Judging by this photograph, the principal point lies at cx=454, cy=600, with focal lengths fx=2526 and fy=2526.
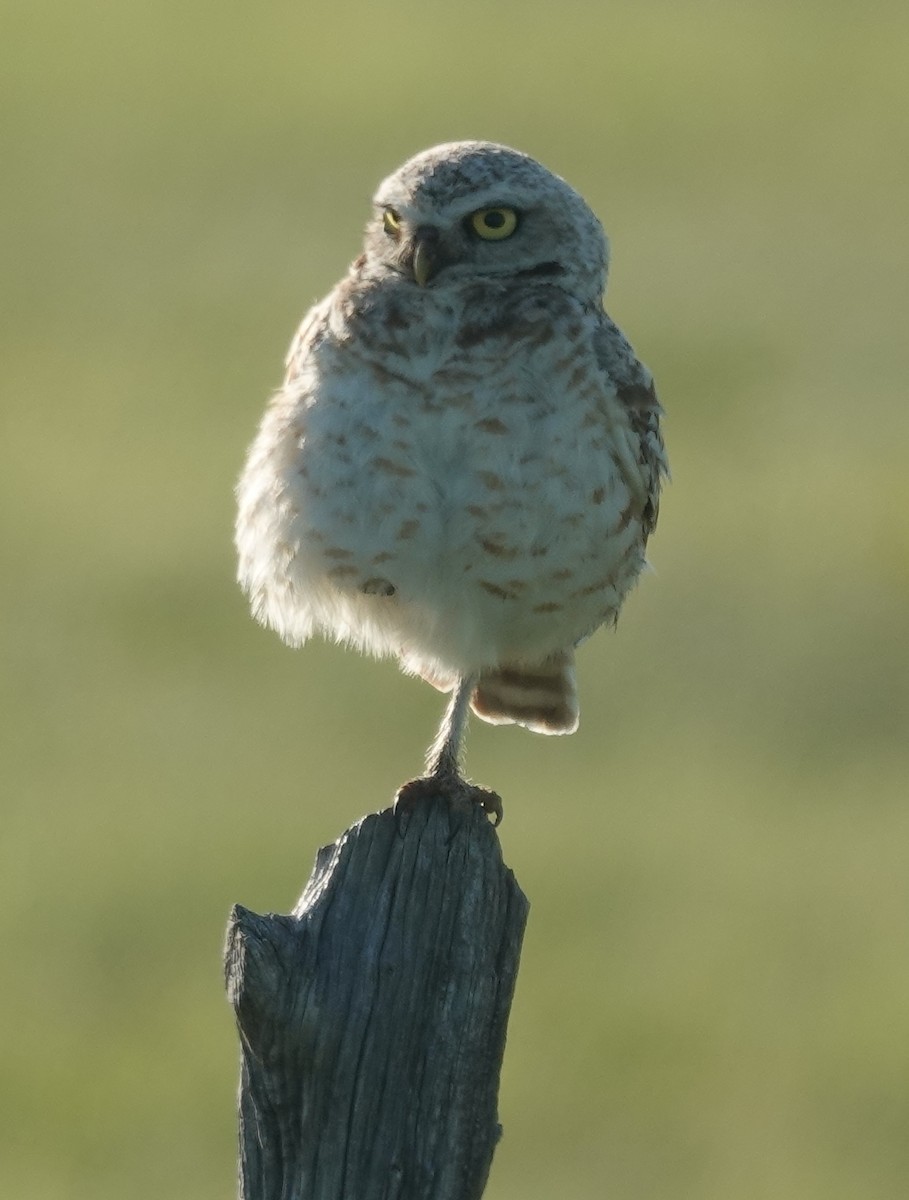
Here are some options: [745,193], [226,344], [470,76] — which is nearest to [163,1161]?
[226,344]

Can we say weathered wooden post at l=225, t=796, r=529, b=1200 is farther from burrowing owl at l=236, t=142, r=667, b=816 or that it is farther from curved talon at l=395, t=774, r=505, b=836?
burrowing owl at l=236, t=142, r=667, b=816

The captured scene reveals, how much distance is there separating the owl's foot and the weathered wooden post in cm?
41

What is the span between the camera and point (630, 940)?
1194 cm

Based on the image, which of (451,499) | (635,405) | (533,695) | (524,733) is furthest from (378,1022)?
(524,733)

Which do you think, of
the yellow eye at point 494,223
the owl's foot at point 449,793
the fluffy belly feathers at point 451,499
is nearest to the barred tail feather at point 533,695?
the fluffy belly feathers at point 451,499

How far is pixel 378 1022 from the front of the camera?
4355mm

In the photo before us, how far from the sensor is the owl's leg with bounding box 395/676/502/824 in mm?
5418

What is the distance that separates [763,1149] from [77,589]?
641 centimetres

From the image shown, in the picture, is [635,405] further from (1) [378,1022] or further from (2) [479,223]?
(1) [378,1022]

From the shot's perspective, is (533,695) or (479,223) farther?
(533,695)

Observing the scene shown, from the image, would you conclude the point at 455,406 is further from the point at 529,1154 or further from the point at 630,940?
the point at 630,940

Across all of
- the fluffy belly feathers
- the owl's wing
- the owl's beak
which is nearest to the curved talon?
the fluffy belly feathers

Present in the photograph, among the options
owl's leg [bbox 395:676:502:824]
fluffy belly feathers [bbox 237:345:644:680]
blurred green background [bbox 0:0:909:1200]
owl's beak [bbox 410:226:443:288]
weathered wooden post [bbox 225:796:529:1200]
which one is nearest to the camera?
weathered wooden post [bbox 225:796:529:1200]

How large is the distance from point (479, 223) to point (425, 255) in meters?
0.16
